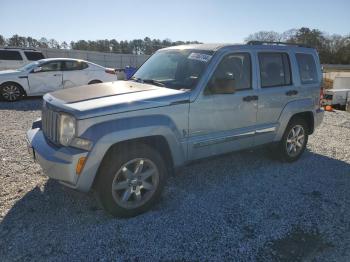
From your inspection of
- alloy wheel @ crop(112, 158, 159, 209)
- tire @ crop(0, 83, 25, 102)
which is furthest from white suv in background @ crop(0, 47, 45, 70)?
alloy wheel @ crop(112, 158, 159, 209)

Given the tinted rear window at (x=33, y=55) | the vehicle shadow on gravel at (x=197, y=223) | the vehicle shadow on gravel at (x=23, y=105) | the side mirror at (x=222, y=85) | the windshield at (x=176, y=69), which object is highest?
the tinted rear window at (x=33, y=55)

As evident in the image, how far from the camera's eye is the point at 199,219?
3752mm

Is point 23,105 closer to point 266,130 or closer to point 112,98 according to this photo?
point 112,98

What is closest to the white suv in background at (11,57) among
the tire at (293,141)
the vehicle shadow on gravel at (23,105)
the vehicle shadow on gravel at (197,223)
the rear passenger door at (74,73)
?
the vehicle shadow on gravel at (23,105)

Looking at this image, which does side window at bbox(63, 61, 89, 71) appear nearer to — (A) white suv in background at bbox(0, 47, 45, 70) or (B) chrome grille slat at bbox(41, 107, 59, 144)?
(A) white suv in background at bbox(0, 47, 45, 70)

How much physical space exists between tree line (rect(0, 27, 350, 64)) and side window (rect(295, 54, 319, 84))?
43.5m

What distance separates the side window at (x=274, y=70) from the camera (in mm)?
4883

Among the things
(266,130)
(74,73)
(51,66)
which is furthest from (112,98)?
(74,73)

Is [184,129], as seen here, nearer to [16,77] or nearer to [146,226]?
[146,226]

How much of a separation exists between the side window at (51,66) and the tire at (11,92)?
1066 mm

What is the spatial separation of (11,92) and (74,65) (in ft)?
7.92

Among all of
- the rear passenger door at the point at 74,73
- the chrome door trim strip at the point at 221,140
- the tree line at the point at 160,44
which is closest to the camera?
the chrome door trim strip at the point at 221,140

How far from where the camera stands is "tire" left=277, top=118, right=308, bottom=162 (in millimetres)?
5531

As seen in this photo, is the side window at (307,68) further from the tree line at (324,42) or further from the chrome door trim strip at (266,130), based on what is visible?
the tree line at (324,42)
